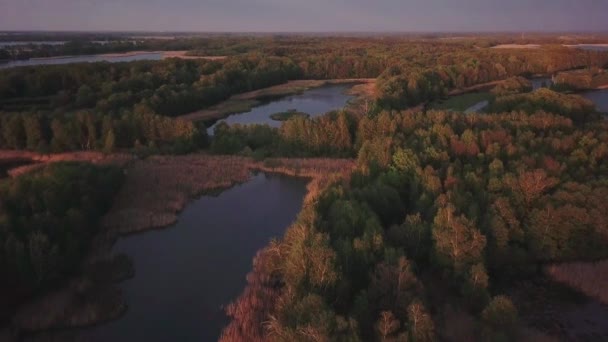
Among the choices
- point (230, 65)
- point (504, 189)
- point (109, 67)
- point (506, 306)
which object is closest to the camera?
point (506, 306)

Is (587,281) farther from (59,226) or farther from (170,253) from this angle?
(59,226)

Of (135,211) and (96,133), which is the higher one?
(96,133)

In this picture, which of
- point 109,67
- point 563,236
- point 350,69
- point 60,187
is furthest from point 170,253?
point 350,69

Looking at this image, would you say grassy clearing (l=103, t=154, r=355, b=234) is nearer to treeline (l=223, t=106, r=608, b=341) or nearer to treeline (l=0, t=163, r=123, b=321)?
treeline (l=0, t=163, r=123, b=321)

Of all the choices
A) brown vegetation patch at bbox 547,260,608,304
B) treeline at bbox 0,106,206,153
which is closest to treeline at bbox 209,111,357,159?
treeline at bbox 0,106,206,153

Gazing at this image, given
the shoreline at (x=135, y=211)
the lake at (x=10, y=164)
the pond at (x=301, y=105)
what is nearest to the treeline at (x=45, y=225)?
the shoreline at (x=135, y=211)

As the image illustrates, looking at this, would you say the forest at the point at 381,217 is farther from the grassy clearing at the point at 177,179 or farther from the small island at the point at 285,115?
the small island at the point at 285,115

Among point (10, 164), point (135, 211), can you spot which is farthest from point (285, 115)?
point (135, 211)

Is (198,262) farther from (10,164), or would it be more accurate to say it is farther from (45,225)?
(10,164)
